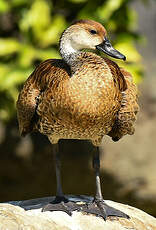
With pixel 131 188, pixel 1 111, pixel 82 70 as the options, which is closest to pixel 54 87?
pixel 82 70

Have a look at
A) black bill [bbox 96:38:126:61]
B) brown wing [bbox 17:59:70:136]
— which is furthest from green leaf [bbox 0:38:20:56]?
black bill [bbox 96:38:126:61]

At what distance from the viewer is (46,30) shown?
7.82m

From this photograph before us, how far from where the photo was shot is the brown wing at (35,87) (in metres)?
5.16

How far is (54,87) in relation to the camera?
5.04m

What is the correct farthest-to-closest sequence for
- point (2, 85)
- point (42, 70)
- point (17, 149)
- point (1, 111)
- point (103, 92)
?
1. point (17, 149)
2. point (1, 111)
3. point (2, 85)
4. point (42, 70)
5. point (103, 92)

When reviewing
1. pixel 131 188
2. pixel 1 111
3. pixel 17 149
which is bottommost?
pixel 131 188

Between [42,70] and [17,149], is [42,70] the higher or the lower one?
the higher one

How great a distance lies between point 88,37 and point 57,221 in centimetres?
153

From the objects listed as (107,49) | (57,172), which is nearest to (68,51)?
(107,49)

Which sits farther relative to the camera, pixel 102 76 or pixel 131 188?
pixel 131 188

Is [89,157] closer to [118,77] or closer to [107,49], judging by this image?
[118,77]

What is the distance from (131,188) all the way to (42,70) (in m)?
4.09

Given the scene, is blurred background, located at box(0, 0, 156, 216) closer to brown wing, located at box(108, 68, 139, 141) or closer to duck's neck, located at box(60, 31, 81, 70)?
brown wing, located at box(108, 68, 139, 141)

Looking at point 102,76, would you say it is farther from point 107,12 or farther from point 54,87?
point 107,12
